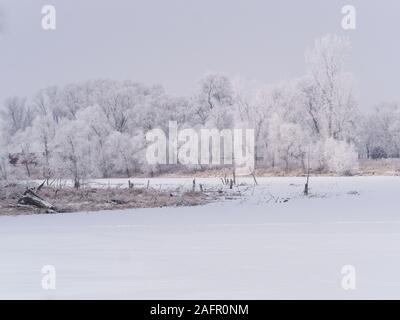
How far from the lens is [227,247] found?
646 cm

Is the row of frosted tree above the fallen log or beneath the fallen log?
above

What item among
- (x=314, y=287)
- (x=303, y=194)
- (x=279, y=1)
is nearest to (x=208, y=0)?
(x=279, y=1)

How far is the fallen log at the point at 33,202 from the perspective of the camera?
9.29 meters

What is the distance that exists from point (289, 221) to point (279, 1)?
10.4 feet

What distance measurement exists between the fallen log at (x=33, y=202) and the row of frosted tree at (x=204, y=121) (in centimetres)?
29

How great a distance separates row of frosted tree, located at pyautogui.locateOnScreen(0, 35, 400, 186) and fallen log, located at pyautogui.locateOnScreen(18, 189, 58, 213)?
0.29 meters

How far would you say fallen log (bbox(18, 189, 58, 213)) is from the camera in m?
9.29

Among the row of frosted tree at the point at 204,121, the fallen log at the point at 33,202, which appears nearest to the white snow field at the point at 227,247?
the fallen log at the point at 33,202

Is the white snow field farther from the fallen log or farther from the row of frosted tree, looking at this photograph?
the row of frosted tree

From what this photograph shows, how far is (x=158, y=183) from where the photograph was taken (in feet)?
29.8

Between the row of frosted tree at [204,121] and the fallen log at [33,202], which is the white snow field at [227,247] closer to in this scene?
the fallen log at [33,202]

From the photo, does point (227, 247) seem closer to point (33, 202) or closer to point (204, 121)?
point (204, 121)

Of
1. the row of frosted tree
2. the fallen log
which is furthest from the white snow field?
the row of frosted tree

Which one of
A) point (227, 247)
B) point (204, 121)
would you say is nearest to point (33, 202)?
point (204, 121)
